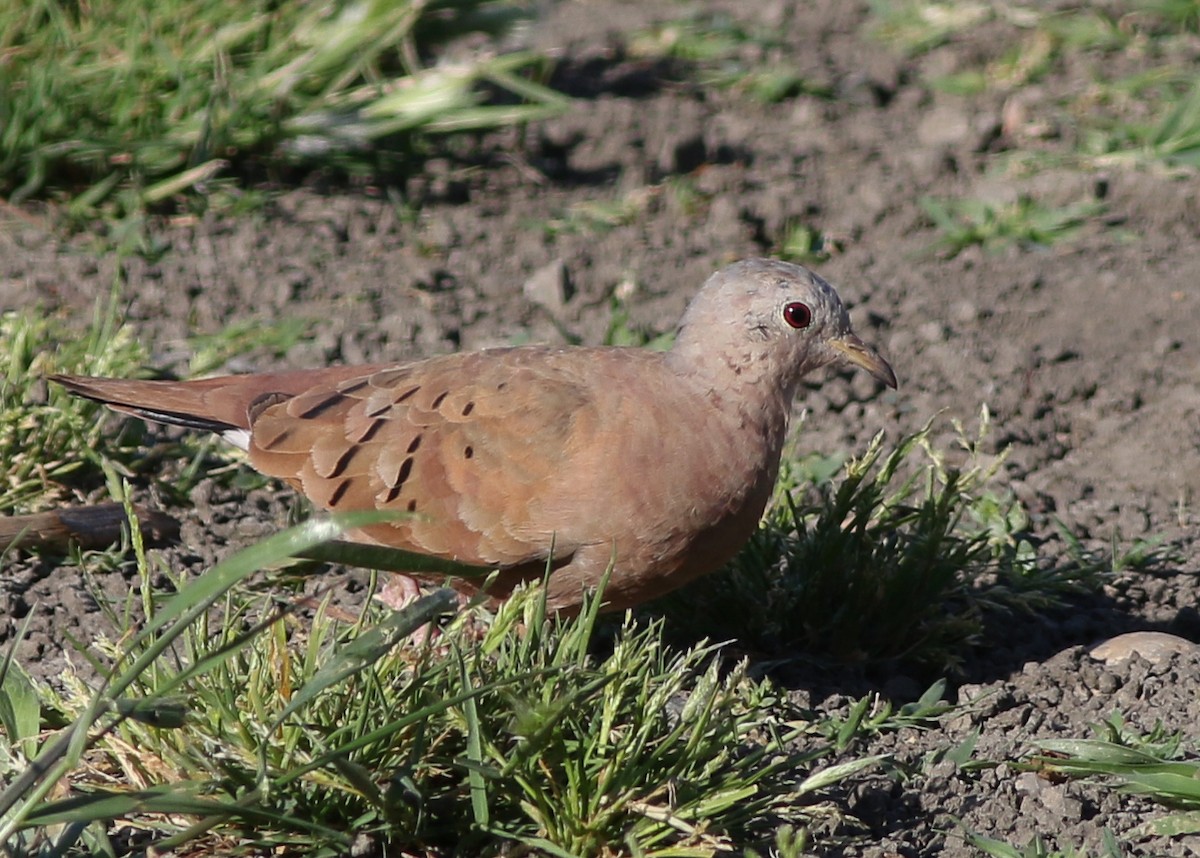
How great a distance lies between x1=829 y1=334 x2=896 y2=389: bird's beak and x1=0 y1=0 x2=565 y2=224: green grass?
3.09 metres

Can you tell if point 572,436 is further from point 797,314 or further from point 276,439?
point 276,439

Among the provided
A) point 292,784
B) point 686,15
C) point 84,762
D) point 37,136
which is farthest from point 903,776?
point 686,15

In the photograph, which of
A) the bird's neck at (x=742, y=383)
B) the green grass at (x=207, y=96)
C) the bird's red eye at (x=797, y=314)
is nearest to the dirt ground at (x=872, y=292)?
the green grass at (x=207, y=96)

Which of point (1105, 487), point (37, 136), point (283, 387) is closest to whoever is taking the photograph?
point (283, 387)

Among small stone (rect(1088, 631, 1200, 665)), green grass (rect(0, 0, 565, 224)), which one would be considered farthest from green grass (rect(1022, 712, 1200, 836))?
green grass (rect(0, 0, 565, 224))

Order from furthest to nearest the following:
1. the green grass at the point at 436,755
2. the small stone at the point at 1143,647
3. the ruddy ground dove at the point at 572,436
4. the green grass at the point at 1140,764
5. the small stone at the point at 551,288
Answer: the small stone at the point at 551,288
the small stone at the point at 1143,647
the ruddy ground dove at the point at 572,436
the green grass at the point at 1140,764
the green grass at the point at 436,755

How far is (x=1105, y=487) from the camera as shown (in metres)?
5.09

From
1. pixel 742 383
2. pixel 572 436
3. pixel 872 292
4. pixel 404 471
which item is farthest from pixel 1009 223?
pixel 404 471

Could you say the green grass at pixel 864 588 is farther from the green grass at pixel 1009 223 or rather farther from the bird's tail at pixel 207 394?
the green grass at pixel 1009 223

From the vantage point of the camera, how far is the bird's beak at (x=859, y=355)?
4.09m

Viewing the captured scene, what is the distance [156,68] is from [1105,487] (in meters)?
3.88

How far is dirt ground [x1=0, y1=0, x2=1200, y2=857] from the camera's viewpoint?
393cm

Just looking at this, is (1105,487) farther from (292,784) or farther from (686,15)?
(686,15)

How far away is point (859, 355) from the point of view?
13.5 ft
